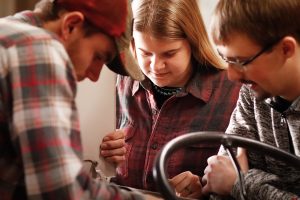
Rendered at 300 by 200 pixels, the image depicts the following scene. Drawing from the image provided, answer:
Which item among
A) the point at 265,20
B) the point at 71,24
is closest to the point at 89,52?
the point at 71,24

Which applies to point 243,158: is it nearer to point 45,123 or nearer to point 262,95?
point 262,95

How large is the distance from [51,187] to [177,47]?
0.89 m

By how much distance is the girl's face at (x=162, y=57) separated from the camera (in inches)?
55.2

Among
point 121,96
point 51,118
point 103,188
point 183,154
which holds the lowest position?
point 183,154

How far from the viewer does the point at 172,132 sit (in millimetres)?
1500

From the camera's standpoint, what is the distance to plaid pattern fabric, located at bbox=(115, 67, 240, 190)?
1.47 m

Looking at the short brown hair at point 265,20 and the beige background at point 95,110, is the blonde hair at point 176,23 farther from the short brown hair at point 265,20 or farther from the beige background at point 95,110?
the short brown hair at point 265,20

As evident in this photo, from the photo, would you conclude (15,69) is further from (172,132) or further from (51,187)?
(172,132)

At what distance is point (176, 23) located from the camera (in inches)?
56.0

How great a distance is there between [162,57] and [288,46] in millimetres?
523

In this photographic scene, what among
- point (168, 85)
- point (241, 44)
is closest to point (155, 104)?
point (168, 85)

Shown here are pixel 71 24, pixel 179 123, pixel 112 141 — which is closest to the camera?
pixel 71 24

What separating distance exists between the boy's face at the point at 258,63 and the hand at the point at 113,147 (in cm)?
52

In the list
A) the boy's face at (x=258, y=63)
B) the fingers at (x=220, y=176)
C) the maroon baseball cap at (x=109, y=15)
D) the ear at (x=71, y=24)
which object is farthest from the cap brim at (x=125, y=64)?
the fingers at (x=220, y=176)
